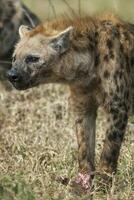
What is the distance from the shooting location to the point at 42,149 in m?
7.36

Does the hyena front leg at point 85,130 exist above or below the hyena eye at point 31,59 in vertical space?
below

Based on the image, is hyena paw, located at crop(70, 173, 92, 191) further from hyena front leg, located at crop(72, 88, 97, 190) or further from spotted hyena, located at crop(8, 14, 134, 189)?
hyena front leg, located at crop(72, 88, 97, 190)

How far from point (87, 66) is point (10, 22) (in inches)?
165

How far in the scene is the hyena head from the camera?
20.5 feet

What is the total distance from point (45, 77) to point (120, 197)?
0.97 metres

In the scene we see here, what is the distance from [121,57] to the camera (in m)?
6.43

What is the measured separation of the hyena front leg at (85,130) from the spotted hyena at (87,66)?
0.06ft

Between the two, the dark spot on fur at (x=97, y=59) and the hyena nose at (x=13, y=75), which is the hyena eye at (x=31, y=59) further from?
the dark spot on fur at (x=97, y=59)

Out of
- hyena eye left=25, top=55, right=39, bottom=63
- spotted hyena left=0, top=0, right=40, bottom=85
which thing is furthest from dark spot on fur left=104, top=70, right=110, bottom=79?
spotted hyena left=0, top=0, right=40, bottom=85

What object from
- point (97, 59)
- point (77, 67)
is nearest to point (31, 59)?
point (77, 67)

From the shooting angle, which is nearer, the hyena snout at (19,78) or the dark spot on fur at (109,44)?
the hyena snout at (19,78)

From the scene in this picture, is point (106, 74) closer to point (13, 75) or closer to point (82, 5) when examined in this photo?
point (13, 75)

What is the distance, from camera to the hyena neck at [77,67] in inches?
251

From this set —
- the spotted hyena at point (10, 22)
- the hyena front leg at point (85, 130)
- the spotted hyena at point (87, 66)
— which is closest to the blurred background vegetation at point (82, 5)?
the spotted hyena at point (10, 22)
